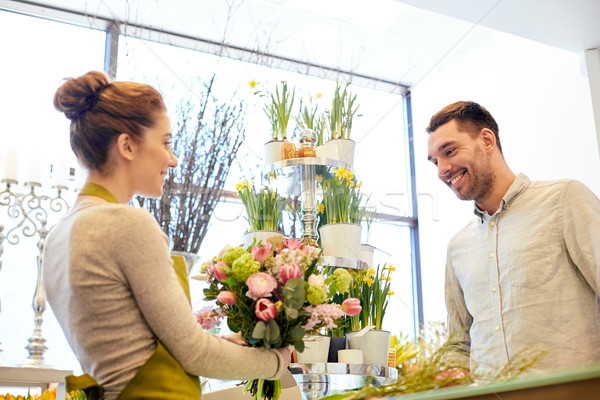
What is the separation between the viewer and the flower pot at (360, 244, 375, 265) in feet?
4.78

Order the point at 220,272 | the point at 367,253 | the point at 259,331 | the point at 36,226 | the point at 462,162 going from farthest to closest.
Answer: the point at 36,226
the point at 367,253
the point at 220,272
the point at 259,331
the point at 462,162

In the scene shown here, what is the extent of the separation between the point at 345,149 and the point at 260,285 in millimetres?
518

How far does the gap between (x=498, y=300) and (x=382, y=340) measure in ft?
1.73

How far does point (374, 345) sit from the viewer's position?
1.54 meters

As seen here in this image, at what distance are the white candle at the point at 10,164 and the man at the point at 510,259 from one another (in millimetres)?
1827

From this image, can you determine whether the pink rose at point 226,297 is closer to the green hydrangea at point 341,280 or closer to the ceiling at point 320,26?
the green hydrangea at point 341,280

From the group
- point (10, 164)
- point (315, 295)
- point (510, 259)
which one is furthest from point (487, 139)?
point (10, 164)

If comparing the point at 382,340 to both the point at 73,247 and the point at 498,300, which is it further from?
the point at 73,247

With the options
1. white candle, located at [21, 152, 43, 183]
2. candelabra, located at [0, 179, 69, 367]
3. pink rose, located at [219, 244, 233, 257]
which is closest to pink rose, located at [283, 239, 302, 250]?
pink rose, located at [219, 244, 233, 257]

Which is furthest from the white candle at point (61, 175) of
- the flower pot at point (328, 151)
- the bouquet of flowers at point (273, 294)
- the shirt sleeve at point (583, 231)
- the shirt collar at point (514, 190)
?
the shirt sleeve at point (583, 231)

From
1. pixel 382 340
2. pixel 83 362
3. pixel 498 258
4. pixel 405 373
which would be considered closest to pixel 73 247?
pixel 83 362

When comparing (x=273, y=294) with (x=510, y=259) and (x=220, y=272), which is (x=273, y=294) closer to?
(x=220, y=272)

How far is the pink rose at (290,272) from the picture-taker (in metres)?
1.21

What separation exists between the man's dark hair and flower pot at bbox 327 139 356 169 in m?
0.40
